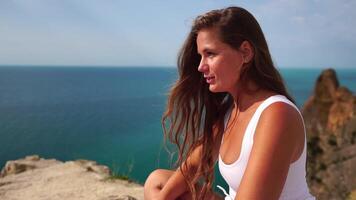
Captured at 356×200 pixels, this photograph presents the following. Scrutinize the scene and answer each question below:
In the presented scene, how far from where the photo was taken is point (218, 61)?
212 centimetres

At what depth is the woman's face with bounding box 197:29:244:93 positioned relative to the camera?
2.10 meters

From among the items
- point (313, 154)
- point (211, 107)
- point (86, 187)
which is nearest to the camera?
point (211, 107)

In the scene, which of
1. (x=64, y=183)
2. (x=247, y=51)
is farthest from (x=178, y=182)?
(x=64, y=183)

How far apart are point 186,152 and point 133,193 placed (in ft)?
6.50

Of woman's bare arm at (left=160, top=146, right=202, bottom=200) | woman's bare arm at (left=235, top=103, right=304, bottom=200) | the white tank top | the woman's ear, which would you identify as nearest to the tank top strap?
the white tank top

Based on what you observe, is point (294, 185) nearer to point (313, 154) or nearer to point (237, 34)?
point (237, 34)

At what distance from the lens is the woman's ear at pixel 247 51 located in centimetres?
208

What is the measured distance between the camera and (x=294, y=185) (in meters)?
2.06

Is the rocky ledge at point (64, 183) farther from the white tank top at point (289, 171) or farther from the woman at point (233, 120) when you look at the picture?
the white tank top at point (289, 171)

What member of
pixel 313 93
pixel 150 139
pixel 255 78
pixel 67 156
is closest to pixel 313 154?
pixel 313 93

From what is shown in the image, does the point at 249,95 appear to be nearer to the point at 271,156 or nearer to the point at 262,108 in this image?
the point at 262,108

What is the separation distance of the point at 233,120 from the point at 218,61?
51 cm

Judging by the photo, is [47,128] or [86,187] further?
[47,128]

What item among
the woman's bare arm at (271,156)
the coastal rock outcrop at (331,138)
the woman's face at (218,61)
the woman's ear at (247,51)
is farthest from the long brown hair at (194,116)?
the coastal rock outcrop at (331,138)
